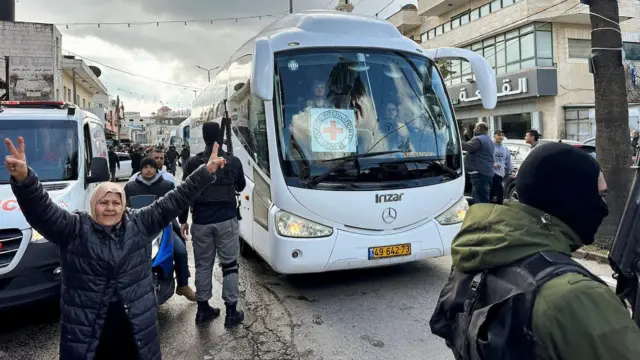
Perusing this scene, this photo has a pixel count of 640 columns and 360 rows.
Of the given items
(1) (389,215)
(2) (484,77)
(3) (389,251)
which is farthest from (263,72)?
(2) (484,77)

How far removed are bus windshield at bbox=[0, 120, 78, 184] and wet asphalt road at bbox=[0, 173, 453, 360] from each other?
1510 millimetres

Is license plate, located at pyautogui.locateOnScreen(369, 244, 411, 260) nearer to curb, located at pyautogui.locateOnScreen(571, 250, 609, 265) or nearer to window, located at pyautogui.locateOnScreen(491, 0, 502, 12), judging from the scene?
curb, located at pyautogui.locateOnScreen(571, 250, 609, 265)

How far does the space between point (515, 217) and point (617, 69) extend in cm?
653

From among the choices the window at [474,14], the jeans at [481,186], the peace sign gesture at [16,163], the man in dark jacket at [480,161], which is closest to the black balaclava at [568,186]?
the peace sign gesture at [16,163]

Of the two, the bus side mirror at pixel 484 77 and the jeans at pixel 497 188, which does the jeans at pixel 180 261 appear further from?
the jeans at pixel 497 188

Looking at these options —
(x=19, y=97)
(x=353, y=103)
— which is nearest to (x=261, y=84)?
(x=353, y=103)

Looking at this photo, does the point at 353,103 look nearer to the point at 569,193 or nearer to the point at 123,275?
the point at 123,275

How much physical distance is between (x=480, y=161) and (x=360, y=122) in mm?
4022

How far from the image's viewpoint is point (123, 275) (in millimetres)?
2525

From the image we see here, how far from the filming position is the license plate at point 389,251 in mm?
4895

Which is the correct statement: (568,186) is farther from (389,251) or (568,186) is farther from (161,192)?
(161,192)

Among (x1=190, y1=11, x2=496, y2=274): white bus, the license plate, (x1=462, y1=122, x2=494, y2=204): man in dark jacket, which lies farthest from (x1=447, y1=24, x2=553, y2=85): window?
the license plate

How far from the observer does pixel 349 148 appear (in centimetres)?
496

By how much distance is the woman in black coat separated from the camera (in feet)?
8.04
